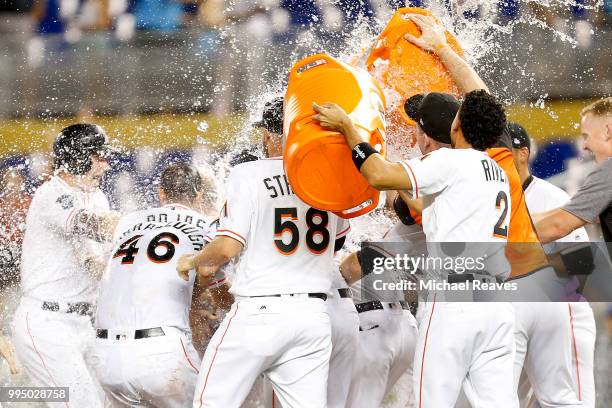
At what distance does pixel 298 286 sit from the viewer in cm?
344

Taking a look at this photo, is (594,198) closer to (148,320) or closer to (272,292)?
(272,292)

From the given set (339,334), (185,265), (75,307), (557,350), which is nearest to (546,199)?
(557,350)

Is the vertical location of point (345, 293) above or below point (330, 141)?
below

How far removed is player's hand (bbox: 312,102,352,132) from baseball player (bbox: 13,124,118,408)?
1.71 meters

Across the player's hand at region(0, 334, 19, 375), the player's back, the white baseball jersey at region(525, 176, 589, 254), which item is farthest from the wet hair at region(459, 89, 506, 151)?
the player's hand at region(0, 334, 19, 375)

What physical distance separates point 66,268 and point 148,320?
0.88m

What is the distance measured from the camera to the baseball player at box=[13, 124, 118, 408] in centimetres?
425

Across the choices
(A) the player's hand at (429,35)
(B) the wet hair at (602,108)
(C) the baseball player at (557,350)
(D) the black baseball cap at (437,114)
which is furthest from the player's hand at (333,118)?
(B) the wet hair at (602,108)

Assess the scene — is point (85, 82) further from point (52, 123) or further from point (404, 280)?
point (404, 280)

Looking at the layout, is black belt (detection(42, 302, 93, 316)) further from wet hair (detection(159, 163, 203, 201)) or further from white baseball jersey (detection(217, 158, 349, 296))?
white baseball jersey (detection(217, 158, 349, 296))

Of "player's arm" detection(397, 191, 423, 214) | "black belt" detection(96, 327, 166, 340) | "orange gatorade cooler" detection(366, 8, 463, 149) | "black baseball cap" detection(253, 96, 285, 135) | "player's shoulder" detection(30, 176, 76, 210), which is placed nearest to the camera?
"player's arm" detection(397, 191, 423, 214)

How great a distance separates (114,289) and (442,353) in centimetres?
157

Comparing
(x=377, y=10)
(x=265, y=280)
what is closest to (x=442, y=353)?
(x=265, y=280)

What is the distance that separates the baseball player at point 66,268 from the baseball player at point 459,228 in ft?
5.78
